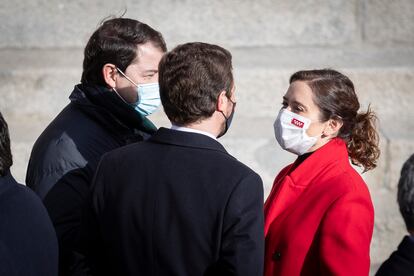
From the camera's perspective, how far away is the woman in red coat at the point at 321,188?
246cm

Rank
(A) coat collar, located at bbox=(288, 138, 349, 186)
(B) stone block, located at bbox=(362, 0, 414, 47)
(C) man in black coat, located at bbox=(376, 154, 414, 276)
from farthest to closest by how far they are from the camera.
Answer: (B) stone block, located at bbox=(362, 0, 414, 47)
(A) coat collar, located at bbox=(288, 138, 349, 186)
(C) man in black coat, located at bbox=(376, 154, 414, 276)

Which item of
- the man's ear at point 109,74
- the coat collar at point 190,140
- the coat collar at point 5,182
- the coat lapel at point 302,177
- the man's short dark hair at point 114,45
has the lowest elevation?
the coat lapel at point 302,177

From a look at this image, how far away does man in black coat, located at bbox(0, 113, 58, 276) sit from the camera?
2102mm

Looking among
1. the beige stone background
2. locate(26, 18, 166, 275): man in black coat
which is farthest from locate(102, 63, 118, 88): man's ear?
the beige stone background

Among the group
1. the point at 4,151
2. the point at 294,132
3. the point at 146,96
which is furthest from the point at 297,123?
the point at 4,151

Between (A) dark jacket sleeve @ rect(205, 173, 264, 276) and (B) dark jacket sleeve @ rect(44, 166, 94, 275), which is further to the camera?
(B) dark jacket sleeve @ rect(44, 166, 94, 275)

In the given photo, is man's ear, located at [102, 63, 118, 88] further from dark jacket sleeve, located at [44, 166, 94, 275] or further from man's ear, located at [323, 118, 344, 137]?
man's ear, located at [323, 118, 344, 137]

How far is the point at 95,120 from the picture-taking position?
2.95 metres

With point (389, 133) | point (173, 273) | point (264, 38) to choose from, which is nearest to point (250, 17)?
point (264, 38)

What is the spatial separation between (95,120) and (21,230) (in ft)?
2.94

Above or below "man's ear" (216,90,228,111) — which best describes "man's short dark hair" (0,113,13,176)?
below

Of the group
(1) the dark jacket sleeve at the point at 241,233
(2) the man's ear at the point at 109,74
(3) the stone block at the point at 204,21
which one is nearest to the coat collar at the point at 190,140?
(1) the dark jacket sleeve at the point at 241,233

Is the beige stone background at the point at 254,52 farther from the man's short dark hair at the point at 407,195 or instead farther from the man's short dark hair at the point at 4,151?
the man's short dark hair at the point at 407,195

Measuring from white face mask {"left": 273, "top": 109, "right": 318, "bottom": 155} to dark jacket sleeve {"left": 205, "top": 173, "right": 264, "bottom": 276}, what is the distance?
61 centimetres
